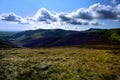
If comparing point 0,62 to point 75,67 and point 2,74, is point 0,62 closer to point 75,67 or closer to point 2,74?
point 2,74

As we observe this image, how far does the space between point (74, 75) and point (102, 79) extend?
3.17 m

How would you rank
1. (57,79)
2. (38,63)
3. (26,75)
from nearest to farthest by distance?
(57,79), (26,75), (38,63)

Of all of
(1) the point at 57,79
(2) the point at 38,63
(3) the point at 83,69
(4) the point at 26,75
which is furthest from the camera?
(2) the point at 38,63

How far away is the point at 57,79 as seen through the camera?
67.8 ft

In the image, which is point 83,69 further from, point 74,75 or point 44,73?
point 44,73

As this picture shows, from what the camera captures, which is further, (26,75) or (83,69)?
(83,69)

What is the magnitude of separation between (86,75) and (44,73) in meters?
4.97

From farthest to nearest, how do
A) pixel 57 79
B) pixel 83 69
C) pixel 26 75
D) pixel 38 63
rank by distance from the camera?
pixel 38 63 → pixel 83 69 → pixel 26 75 → pixel 57 79

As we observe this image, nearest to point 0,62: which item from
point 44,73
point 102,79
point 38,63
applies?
point 38,63

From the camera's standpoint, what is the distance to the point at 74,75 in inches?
854

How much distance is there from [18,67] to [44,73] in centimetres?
415

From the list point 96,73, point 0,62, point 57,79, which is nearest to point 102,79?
point 96,73

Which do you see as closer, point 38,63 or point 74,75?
point 74,75

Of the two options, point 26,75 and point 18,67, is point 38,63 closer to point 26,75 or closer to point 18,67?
point 18,67
